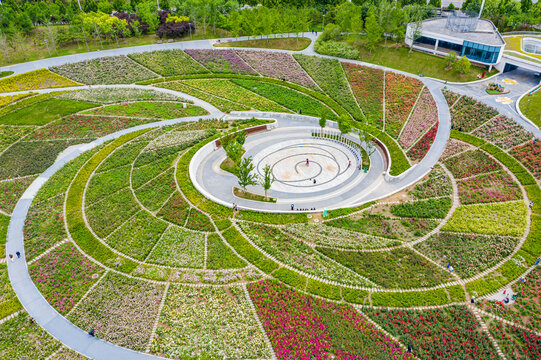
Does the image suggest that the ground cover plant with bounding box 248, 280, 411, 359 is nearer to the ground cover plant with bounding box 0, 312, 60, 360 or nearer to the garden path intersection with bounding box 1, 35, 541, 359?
the garden path intersection with bounding box 1, 35, 541, 359

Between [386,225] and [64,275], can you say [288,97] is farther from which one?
[64,275]

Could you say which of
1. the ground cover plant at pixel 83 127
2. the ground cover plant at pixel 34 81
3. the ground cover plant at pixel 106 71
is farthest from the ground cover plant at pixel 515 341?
the ground cover plant at pixel 34 81

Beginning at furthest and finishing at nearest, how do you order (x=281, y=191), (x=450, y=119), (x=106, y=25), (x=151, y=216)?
(x=106, y=25) → (x=450, y=119) → (x=281, y=191) → (x=151, y=216)

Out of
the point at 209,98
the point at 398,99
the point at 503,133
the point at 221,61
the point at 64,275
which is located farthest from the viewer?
the point at 221,61

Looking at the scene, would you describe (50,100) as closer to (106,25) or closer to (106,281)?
(106,25)

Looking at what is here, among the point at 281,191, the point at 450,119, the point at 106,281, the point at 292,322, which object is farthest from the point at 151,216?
the point at 450,119

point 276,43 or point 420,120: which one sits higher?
point 276,43

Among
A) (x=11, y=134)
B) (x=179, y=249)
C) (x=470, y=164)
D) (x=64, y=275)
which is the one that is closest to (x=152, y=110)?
(x=11, y=134)
